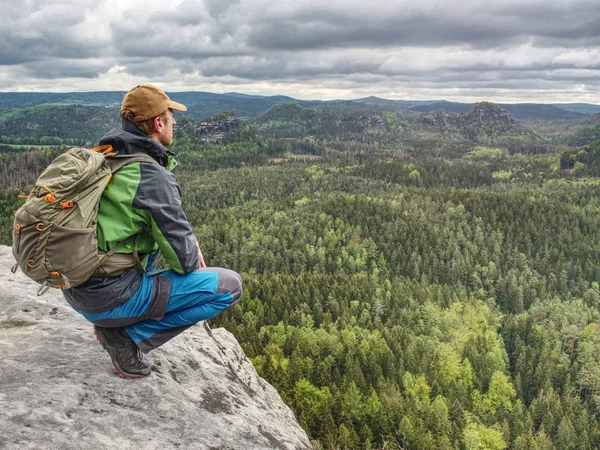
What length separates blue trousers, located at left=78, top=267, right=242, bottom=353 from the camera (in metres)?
11.1

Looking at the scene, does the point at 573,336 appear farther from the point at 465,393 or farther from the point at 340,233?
the point at 340,233

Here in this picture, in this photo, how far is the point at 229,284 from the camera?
1211cm

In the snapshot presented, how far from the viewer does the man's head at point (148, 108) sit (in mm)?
10609

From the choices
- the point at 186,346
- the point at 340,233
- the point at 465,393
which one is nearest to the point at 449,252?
the point at 340,233

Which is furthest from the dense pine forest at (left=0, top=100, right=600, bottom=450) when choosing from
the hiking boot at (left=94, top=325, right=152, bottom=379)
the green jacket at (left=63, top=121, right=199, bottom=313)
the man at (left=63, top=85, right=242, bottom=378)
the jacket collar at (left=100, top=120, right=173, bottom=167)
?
the jacket collar at (left=100, top=120, right=173, bottom=167)

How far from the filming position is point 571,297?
145 m

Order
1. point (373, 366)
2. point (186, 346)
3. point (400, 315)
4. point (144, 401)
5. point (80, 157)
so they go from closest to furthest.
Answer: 1. point (80, 157)
2. point (144, 401)
3. point (186, 346)
4. point (373, 366)
5. point (400, 315)

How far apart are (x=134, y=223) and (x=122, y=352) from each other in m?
4.48

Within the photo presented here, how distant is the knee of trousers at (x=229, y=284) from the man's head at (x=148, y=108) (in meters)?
3.94

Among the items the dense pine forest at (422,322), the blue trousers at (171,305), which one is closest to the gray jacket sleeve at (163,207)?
the blue trousers at (171,305)

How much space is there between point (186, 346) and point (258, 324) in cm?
7378

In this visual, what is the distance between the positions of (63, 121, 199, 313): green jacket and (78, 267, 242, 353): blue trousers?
0.30m

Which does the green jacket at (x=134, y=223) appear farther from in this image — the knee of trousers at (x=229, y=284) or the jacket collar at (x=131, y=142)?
the knee of trousers at (x=229, y=284)

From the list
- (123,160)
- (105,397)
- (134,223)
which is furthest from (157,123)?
(105,397)
